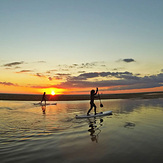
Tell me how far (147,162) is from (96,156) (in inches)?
72.2

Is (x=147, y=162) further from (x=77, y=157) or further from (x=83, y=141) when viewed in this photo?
(x=83, y=141)

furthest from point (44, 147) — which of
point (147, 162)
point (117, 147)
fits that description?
→ point (147, 162)

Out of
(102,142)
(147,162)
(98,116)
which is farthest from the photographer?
(98,116)

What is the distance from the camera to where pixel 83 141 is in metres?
7.93

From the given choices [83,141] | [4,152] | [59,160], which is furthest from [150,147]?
[4,152]

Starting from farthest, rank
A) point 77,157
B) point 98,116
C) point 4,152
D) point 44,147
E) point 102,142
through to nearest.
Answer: point 98,116 < point 102,142 < point 44,147 < point 4,152 < point 77,157

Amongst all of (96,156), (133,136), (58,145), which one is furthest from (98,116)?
(96,156)

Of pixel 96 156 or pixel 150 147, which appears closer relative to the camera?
pixel 96 156

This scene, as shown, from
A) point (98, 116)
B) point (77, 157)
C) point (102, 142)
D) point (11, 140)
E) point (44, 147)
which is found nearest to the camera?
point (77, 157)

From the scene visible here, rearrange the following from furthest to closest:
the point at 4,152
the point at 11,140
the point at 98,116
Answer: the point at 98,116
the point at 11,140
the point at 4,152

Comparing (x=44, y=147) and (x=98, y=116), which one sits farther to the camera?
(x=98, y=116)

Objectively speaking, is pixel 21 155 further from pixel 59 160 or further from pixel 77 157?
pixel 77 157

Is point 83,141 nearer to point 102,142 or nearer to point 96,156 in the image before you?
point 102,142

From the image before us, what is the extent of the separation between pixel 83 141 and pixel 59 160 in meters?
2.41
